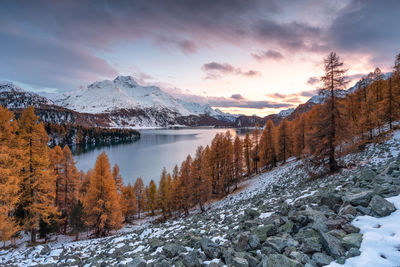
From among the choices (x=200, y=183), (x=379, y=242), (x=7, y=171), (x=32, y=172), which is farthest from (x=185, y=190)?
(x=379, y=242)

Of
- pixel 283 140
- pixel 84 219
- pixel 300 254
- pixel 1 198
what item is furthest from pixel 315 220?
pixel 283 140

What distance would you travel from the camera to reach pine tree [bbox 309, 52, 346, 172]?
51.1ft

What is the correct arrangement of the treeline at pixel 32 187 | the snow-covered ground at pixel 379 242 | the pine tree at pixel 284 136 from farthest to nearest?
the pine tree at pixel 284 136 < the treeline at pixel 32 187 < the snow-covered ground at pixel 379 242

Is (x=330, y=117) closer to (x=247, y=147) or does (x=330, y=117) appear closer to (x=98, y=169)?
(x=98, y=169)

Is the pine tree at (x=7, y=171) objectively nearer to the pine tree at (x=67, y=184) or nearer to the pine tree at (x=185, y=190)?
the pine tree at (x=67, y=184)

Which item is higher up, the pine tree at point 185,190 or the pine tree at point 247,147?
the pine tree at point 247,147

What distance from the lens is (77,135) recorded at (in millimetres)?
141875

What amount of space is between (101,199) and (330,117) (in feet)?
82.4

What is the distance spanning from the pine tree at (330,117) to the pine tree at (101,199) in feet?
73.0

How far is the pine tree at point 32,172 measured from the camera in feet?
60.0

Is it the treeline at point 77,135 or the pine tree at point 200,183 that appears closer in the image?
the pine tree at point 200,183

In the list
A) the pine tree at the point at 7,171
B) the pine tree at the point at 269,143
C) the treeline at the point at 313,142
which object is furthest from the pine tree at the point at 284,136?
the pine tree at the point at 7,171

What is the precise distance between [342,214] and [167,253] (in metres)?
6.25

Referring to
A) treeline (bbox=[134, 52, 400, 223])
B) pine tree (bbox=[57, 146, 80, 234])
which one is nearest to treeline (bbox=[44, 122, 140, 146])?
treeline (bbox=[134, 52, 400, 223])
